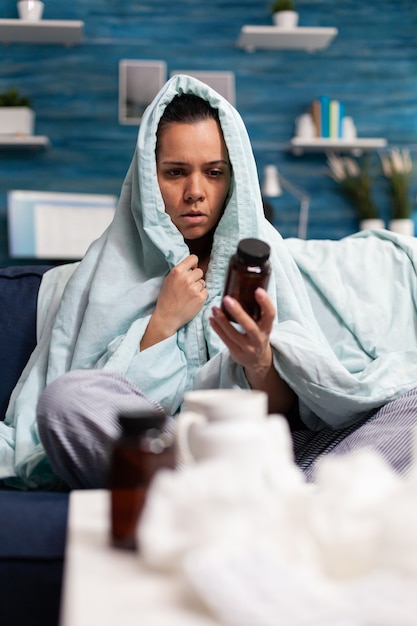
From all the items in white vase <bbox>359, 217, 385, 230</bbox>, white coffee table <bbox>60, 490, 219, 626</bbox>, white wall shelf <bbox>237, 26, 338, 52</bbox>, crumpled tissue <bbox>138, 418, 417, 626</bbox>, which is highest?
crumpled tissue <bbox>138, 418, 417, 626</bbox>

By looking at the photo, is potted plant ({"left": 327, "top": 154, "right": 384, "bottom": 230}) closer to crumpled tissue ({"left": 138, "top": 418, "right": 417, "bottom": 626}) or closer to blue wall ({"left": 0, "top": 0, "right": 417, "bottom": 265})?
blue wall ({"left": 0, "top": 0, "right": 417, "bottom": 265})

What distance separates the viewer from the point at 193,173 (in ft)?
5.74

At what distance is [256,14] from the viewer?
4344mm

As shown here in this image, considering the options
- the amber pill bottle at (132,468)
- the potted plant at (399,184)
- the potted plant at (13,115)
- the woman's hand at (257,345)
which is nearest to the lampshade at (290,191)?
the potted plant at (399,184)

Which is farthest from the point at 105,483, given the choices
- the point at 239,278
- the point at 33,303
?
the point at 33,303

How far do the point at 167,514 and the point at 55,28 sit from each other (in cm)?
385

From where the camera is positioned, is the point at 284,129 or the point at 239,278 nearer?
the point at 239,278

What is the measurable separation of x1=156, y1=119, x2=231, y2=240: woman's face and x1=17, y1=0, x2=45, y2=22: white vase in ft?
8.67

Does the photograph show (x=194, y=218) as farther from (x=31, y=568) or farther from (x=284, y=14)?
(x=284, y=14)

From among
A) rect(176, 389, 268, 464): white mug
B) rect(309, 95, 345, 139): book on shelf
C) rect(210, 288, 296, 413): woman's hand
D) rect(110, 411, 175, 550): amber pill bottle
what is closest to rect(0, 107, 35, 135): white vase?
rect(309, 95, 345, 139): book on shelf

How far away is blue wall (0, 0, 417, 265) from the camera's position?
4.25 metres

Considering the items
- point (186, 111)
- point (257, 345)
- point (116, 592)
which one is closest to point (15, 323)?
point (186, 111)

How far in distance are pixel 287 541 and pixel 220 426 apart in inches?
5.3

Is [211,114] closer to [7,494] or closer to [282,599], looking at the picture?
[7,494]
